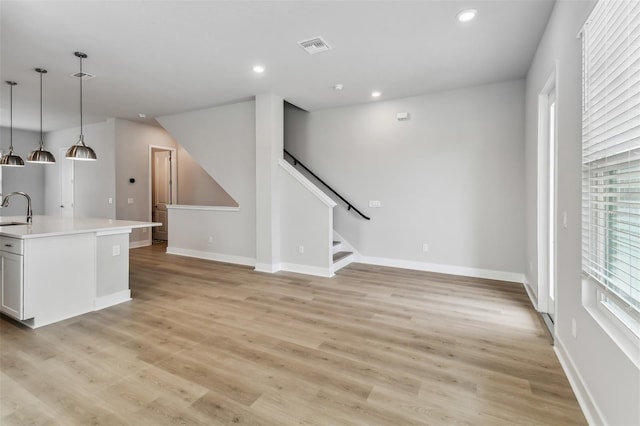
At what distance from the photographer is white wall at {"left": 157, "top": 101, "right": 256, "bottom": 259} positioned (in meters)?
5.45

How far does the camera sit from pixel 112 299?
353 centimetres

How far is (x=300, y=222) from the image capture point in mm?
5012

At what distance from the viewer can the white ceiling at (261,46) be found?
105 inches

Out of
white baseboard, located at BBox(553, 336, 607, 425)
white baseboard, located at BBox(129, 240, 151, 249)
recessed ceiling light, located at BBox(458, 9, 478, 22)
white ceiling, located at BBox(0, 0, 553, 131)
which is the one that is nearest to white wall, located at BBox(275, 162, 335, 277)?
white ceiling, located at BBox(0, 0, 553, 131)

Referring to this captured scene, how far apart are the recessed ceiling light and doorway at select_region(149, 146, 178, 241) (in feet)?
24.2

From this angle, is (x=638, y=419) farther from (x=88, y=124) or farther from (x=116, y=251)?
(x=88, y=124)

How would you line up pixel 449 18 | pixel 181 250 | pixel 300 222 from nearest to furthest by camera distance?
pixel 449 18 < pixel 300 222 < pixel 181 250

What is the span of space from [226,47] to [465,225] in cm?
403

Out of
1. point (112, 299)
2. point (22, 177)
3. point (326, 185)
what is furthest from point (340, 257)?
point (22, 177)

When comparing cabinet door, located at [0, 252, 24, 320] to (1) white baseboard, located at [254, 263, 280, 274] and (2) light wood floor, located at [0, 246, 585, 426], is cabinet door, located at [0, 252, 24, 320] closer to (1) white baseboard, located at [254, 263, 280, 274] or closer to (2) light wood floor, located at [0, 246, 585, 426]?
(2) light wood floor, located at [0, 246, 585, 426]

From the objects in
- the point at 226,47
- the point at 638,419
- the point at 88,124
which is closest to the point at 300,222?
the point at 226,47

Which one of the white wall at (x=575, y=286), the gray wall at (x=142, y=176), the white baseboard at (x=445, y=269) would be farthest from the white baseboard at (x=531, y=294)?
the gray wall at (x=142, y=176)

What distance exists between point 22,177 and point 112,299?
7003mm

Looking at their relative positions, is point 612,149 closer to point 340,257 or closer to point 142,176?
point 340,257
